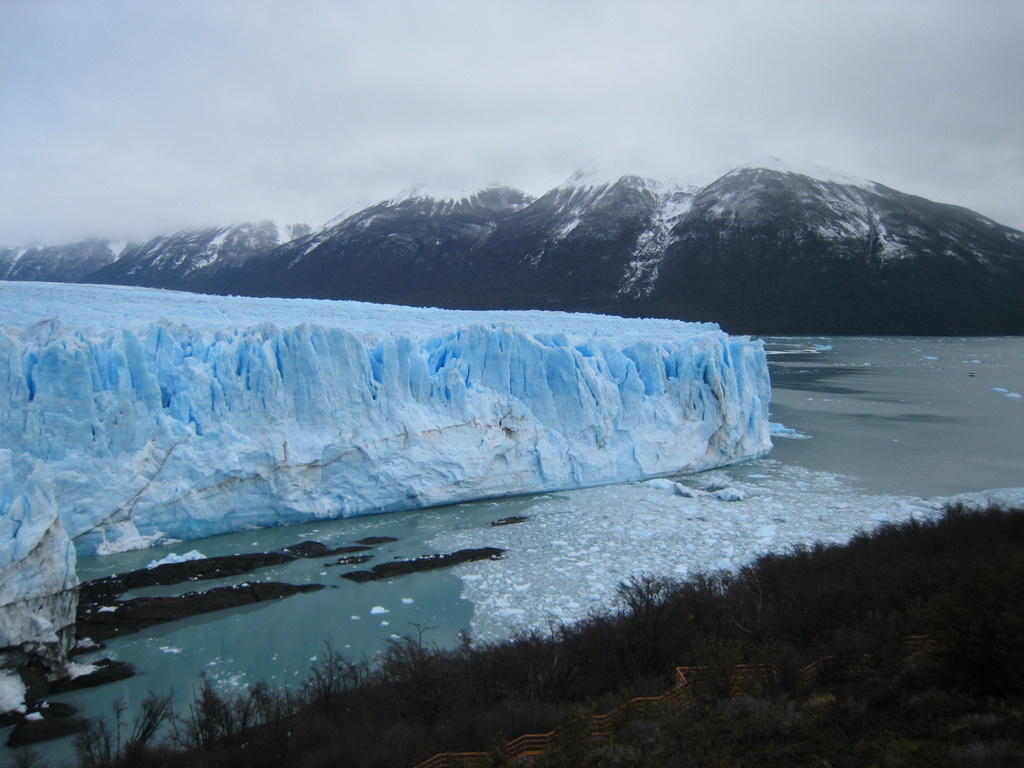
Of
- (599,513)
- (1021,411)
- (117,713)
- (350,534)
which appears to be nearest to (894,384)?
(1021,411)

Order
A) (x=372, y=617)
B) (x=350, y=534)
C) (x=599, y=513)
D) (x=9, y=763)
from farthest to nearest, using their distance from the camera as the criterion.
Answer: (x=599, y=513) → (x=350, y=534) → (x=372, y=617) → (x=9, y=763)

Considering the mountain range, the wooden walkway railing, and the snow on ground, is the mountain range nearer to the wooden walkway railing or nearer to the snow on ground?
the snow on ground

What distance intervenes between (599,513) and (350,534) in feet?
14.8

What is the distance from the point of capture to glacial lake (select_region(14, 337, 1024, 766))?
25.2 feet

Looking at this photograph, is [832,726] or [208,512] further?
[208,512]

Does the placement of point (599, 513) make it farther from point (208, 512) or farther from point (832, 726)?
point (832, 726)

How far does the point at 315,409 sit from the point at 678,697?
27.7 feet

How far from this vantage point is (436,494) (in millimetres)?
12578

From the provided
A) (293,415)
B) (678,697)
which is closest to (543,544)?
(293,415)

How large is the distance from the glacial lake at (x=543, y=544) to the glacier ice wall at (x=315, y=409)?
61 centimetres

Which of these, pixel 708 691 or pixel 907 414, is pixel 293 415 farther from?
pixel 907 414

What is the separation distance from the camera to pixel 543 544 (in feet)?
34.7

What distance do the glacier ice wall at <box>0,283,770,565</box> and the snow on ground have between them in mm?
1400

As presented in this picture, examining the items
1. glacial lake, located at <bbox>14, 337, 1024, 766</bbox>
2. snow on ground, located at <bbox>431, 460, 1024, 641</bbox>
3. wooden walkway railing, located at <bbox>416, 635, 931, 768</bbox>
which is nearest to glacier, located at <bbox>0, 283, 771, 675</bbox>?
glacial lake, located at <bbox>14, 337, 1024, 766</bbox>
